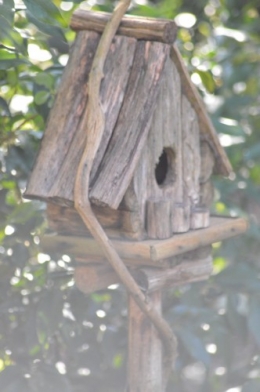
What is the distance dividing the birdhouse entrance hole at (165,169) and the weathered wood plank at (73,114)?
19 cm

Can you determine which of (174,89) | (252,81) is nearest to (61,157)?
(174,89)

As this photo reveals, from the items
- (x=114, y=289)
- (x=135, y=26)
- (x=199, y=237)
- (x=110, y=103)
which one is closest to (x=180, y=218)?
(x=199, y=237)

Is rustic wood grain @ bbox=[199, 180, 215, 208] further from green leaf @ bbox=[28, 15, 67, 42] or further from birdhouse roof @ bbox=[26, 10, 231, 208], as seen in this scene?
green leaf @ bbox=[28, 15, 67, 42]

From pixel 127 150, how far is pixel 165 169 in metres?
0.25

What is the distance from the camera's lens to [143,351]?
186 centimetres

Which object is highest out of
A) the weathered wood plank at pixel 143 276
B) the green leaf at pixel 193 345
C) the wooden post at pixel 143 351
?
the weathered wood plank at pixel 143 276

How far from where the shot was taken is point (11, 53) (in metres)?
1.92

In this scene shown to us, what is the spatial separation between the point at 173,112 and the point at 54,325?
0.71m

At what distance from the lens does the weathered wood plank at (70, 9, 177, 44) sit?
1689mm

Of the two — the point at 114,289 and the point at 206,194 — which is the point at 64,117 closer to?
the point at 206,194

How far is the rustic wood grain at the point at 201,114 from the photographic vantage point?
1783 mm

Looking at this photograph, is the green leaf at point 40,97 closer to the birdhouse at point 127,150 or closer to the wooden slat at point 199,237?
the birdhouse at point 127,150

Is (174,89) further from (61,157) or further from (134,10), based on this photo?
(134,10)

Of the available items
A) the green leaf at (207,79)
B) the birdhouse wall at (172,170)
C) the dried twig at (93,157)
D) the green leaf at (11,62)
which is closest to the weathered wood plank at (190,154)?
the birdhouse wall at (172,170)
